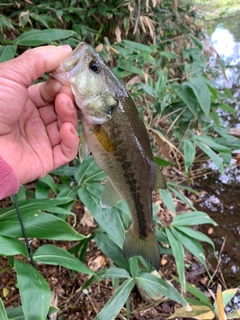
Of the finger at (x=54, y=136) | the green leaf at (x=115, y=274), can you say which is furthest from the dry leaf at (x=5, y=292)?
the finger at (x=54, y=136)

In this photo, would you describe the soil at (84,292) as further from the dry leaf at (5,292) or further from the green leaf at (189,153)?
the green leaf at (189,153)

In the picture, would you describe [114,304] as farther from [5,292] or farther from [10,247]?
[5,292]

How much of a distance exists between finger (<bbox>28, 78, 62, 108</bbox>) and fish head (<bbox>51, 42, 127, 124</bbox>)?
5cm

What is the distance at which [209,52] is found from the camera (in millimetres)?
5805

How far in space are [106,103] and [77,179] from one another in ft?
2.79

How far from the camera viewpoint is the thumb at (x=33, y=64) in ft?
4.07

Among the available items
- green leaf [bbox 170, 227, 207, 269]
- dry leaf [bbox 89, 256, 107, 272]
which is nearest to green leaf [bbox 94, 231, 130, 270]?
green leaf [bbox 170, 227, 207, 269]

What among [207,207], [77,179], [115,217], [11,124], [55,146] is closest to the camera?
[11,124]

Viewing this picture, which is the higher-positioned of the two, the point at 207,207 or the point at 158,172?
the point at 158,172

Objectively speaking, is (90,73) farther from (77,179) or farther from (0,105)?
(77,179)

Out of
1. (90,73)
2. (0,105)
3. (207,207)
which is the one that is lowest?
(207,207)

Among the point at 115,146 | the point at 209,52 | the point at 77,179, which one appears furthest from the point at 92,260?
the point at 209,52

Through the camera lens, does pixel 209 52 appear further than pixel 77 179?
Yes

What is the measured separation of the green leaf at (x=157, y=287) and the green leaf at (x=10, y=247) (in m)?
0.83
